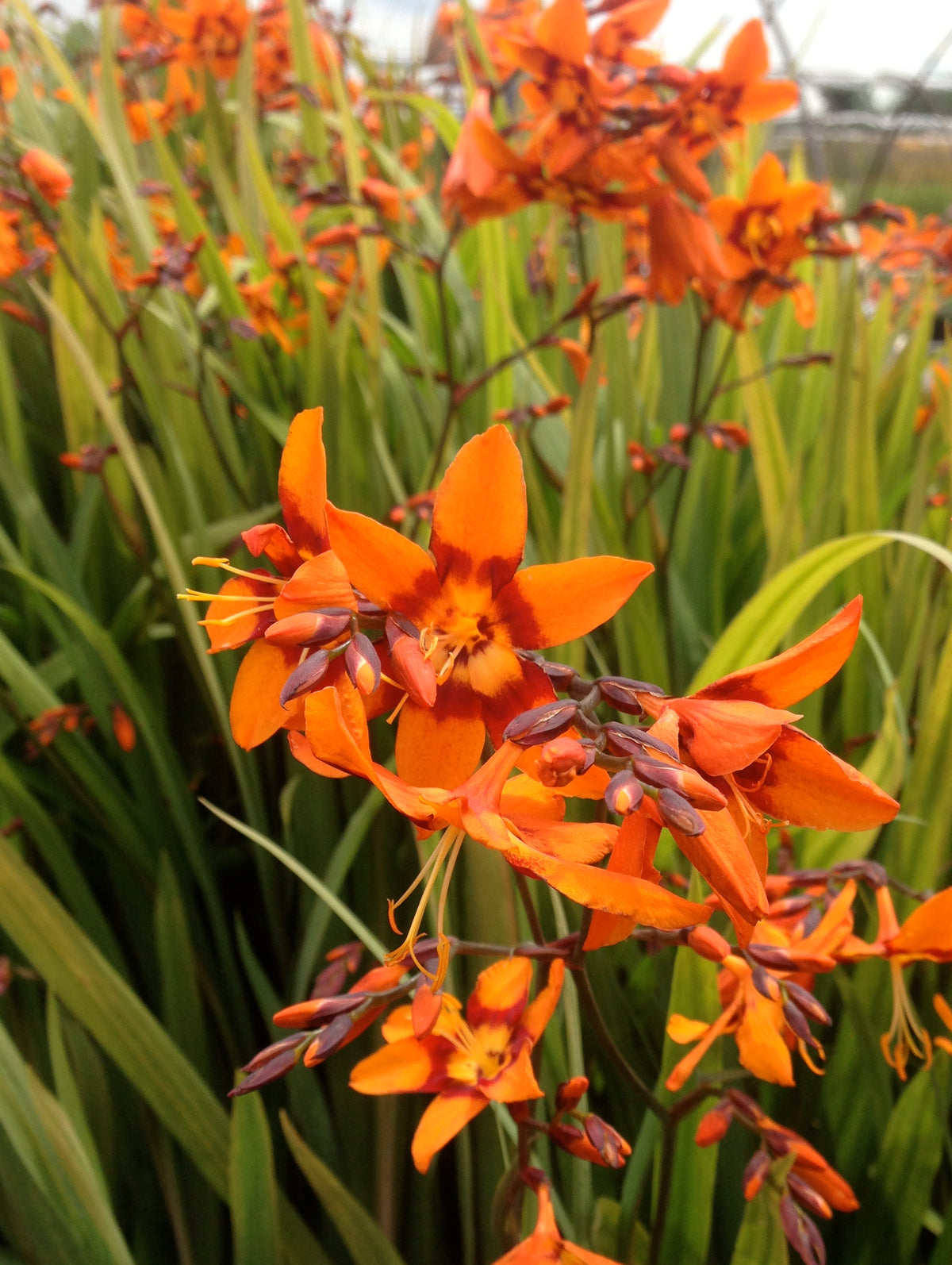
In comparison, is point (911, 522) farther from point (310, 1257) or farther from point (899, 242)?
point (899, 242)

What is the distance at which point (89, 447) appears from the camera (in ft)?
2.97

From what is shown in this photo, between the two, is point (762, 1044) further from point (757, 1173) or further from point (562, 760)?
point (562, 760)

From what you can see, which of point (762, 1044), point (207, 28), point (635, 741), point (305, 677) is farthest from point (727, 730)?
point (207, 28)

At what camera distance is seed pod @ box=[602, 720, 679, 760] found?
0.97 ft

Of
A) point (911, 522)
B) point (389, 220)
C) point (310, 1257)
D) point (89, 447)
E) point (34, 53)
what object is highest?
point (34, 53)

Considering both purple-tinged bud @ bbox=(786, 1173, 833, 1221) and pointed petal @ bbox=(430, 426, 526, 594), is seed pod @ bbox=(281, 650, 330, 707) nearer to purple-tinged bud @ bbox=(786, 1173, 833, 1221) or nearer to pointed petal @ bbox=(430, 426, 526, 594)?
pointed petal @ bbox=(430, 426, 526, 594)

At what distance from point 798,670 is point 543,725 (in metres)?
0.10

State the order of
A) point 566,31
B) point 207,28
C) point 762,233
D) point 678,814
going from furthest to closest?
point 207,28
point 762,233
point 566,31
point 678,814

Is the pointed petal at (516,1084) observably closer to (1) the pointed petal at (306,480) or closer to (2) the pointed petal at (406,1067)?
(2) the pointed petal at (406,1067)

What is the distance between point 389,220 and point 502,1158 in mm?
1211

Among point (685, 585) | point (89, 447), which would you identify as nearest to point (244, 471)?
point (89, 447)

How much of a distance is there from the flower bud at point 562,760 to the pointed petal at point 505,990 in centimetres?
20

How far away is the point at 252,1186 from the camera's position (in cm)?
56

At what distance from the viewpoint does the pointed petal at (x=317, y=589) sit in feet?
1.15
